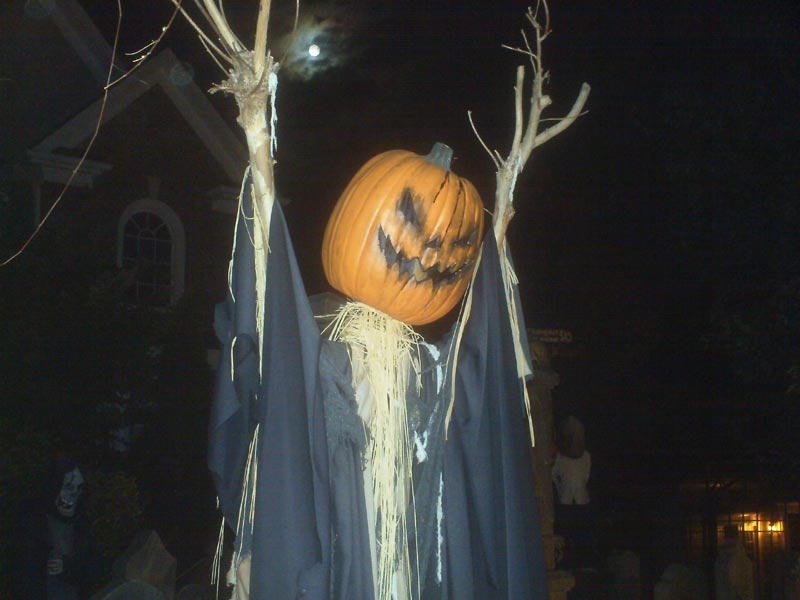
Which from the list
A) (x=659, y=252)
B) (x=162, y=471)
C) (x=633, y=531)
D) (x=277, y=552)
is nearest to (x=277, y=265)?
(x=277, y=552)

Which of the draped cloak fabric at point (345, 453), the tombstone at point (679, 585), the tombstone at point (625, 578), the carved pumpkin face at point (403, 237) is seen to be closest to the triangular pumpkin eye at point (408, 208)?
the carved pumpkin face at point (403, 237)

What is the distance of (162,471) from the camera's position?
29.7 ft

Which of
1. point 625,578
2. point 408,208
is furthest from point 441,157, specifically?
point 625,578

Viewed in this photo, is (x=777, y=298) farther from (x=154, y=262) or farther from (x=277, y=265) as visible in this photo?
(x=154, y=262)

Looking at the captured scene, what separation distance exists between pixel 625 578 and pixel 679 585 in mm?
855

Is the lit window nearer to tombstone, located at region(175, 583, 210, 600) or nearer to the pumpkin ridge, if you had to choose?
tombstone, located at region(175, 583, 210, 600)

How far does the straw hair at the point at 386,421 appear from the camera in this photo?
8.40ft

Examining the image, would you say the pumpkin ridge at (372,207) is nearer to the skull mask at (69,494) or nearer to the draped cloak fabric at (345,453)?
the draped cloak fabric at (345,453)

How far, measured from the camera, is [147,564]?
149 inches

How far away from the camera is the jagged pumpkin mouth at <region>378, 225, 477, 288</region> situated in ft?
8.57

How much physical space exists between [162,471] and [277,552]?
740 cm

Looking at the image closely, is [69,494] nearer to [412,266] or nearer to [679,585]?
[412,266]

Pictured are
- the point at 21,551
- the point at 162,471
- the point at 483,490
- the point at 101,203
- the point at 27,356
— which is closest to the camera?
the point at 483,490

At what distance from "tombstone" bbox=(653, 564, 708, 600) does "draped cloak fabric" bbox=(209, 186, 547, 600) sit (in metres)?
5.46
